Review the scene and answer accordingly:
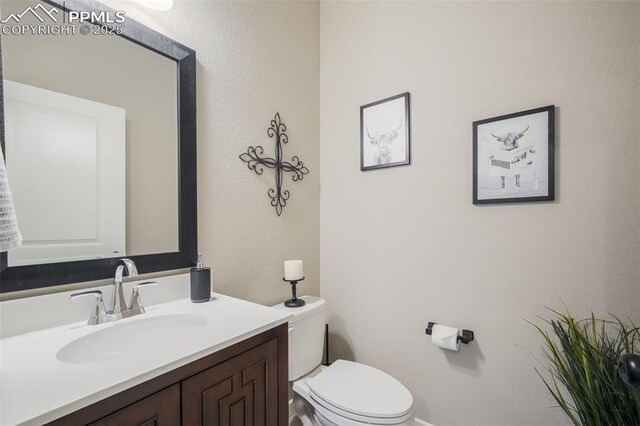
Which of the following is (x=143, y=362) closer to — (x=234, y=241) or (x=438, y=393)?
(x=234, y=241)

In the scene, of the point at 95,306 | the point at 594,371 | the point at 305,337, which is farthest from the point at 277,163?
the point at 594,371

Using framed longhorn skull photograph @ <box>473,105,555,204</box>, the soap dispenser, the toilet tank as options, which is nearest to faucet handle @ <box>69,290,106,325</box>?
the soap dispenser

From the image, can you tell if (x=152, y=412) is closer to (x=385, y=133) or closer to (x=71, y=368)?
(x=71, y=368)

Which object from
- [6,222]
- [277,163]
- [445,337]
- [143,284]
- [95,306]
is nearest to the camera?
[6,222]

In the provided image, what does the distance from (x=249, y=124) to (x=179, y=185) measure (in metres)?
0.50

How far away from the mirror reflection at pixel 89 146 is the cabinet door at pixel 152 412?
0.58 m

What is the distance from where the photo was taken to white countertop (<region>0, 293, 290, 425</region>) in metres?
0.53

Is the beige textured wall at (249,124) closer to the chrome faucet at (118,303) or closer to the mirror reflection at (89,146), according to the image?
the mirror reflection at (89,146)

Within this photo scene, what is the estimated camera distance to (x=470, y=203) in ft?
4.64

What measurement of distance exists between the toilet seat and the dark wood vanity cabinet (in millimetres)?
258

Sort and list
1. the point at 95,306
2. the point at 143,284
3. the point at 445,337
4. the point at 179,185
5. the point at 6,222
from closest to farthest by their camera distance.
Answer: the point at 6,222 < the point at 95,306 < the point at 143,284 < the point at 179,185 < the point at 445,337

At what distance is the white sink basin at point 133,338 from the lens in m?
0.80

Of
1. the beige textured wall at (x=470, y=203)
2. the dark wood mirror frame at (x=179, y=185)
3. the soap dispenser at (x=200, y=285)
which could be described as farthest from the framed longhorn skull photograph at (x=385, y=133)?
the soap dispenser at (x=200, y=285)

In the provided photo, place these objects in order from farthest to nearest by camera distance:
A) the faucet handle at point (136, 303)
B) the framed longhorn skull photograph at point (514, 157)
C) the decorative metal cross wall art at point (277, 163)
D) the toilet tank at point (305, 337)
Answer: the decorative metal cross wall art at point (277, 163) < the toilet tank at point (305, 337) < the framed longhorn skull photograph at point (514, 157) < the faucet handle at point (136, 303)
